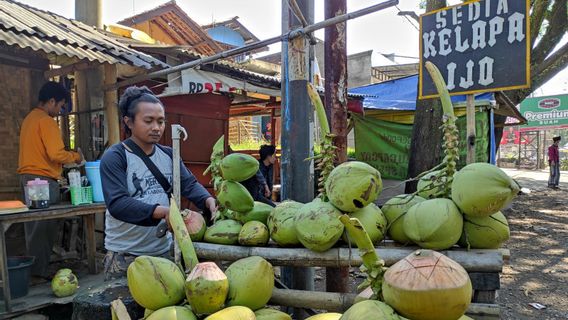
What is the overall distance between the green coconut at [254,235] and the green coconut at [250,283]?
0.76 feet

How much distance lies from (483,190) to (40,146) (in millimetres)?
4315

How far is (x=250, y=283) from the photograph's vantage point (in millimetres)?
1312

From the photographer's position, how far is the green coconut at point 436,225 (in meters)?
1.35

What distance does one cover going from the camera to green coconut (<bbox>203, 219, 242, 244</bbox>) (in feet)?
5.57

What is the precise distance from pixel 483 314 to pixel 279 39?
2.11 meters

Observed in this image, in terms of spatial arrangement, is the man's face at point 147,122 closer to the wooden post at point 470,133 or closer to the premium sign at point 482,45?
the wooden post at point 470,133

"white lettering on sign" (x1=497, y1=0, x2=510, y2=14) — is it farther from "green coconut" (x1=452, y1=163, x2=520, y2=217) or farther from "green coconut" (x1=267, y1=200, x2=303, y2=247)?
"green coconut" (x1=267, y1=200, x2=303, y2=247)

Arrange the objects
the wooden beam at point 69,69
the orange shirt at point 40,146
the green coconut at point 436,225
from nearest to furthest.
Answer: the green coconut at point 436,225, the orange shirt at point 40,146, the wooden beam at point 69,69

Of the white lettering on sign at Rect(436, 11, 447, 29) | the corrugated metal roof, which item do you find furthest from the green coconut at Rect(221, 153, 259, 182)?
the corrugated metal roof

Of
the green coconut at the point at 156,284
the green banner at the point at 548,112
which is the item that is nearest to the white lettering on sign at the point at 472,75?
the green coconut at the point at 156,284

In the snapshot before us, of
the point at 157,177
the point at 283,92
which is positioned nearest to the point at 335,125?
the point at 283,92

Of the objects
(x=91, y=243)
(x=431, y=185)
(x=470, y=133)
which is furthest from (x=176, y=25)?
(x=431, y=185)

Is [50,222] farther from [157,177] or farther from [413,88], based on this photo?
[413,88]

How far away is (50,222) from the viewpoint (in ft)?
14.9
